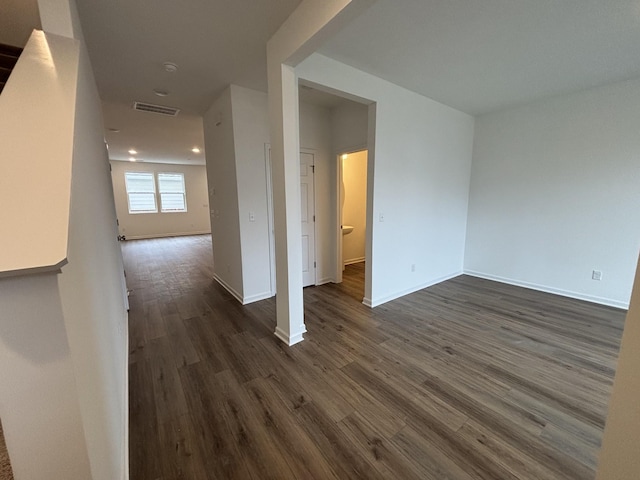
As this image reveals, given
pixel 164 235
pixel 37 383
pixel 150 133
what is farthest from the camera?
pixel 164 235

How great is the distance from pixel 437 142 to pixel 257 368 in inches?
149

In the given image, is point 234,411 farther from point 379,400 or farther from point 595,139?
point 595,139

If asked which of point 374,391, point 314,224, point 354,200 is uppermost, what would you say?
point 354,200

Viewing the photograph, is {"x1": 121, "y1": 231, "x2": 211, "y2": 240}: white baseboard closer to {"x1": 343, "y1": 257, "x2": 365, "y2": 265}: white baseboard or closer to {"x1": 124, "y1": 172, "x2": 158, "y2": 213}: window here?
{"x1": 124, "y1": 172, "x2": 158, "y2": 213}: window

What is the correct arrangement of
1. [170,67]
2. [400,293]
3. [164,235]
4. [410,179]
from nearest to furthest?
[170,67]
[410,179]
[400,293]
[164,235]

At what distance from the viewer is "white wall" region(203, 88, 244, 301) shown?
131 inches

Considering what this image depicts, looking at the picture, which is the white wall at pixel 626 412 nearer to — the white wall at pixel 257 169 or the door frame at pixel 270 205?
the door frame at pixel 270 205

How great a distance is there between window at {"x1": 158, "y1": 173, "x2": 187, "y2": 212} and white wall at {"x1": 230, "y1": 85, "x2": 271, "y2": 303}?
26.6 ft

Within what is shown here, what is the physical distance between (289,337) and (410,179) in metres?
2.57

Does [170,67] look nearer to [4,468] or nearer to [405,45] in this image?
[405,45]

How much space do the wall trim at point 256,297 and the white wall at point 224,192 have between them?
0.34 ft

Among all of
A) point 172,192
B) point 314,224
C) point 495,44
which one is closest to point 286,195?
point 314,224

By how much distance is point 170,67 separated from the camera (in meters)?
2.63

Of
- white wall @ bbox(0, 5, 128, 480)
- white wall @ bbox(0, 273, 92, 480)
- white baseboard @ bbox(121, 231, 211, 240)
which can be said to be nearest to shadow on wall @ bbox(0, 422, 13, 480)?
white wall @ bbox(0, 5, 128, 480)
